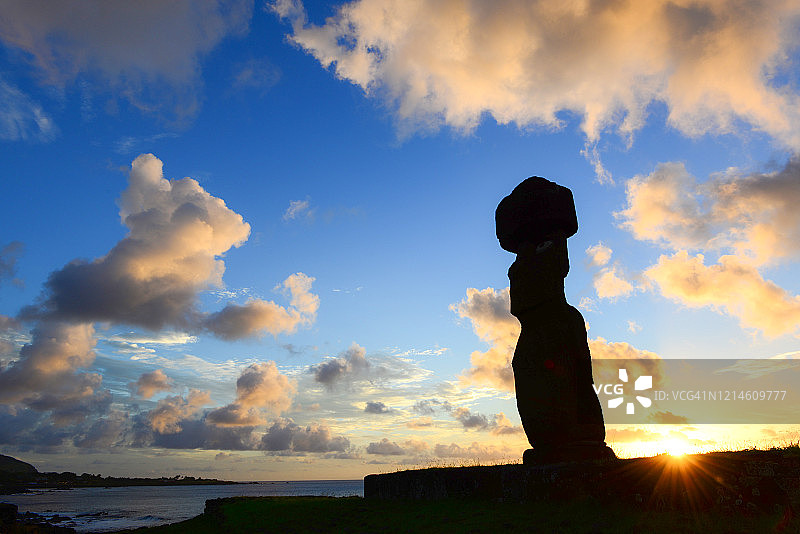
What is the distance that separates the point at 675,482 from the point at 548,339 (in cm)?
494

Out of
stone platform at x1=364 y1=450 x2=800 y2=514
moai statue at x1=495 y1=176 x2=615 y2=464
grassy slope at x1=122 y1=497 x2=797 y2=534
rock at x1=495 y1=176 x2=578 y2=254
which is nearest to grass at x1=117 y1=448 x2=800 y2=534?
grassy slope at x1=122 y1=497 x2=797 y2=534

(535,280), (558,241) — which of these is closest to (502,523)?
(535,280)

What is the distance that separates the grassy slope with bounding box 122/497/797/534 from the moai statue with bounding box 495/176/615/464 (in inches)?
92.6

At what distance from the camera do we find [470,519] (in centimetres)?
1074

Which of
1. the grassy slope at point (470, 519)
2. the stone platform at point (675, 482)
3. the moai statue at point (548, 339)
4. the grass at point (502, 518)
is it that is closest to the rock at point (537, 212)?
the moai statue at point (548, 339)

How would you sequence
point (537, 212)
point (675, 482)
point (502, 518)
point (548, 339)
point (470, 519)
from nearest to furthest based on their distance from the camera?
1. point (675, 482)
2. point (502, 518)
3. point (470, 519)
4. point (548, 339)
5. point (537, 212)

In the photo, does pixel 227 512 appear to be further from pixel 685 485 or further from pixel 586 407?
pixel 685 485

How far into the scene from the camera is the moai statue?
41.7ft

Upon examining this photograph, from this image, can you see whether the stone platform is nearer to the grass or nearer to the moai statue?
the grass

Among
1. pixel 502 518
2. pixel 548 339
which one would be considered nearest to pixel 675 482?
pixel 502 518

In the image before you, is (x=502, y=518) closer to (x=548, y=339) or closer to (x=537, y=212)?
(x=548, y=339)

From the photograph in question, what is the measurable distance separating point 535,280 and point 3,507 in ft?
101

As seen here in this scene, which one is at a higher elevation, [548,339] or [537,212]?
[537,212]

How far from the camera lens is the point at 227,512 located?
2097cm
